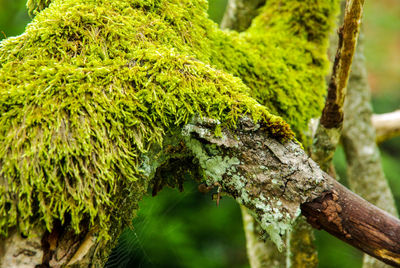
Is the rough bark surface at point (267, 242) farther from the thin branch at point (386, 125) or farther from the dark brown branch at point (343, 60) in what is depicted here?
the thin branch at point (386, 125)

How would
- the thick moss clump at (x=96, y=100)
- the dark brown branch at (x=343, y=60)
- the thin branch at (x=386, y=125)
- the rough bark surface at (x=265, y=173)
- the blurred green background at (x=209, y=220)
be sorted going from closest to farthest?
the thick moss clump at (x=96, y=100) → the rough bark surface at (x=265, y=173) → the dark brown branch at (x=343, y=60) → the thin branch at (x=386, y=125) → the blurred green background at (x=209, y=220)

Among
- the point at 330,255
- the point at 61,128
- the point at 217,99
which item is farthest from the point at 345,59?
the point at 330,255

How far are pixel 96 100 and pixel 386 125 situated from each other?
2.97 meters

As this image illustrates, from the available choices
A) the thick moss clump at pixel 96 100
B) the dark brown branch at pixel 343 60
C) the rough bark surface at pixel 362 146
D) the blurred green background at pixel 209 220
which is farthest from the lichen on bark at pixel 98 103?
the rough bark surface at pixel 362 146

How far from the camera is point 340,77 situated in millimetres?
1522

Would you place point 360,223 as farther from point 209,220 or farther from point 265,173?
point 209,220

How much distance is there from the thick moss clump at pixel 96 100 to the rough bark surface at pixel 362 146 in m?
1.96

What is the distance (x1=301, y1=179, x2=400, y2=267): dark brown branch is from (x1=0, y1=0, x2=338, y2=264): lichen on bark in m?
0.26

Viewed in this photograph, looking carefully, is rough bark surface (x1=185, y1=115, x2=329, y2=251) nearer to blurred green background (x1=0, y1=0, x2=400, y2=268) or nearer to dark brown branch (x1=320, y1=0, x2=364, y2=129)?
dark brown branch (x1=320, y1=0, x2=364, y2=129)

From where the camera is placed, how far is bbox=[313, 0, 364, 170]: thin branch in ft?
4.67

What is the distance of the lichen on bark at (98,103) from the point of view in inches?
34.4

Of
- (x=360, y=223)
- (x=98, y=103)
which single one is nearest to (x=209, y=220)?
(x=360, y=223)

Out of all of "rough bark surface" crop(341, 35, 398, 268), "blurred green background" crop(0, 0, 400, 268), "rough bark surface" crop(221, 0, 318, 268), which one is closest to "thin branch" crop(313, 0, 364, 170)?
"rough bark surface" crop(221, 0, 318, 268)

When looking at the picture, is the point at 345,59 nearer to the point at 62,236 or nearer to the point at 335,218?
the point at 335,218
